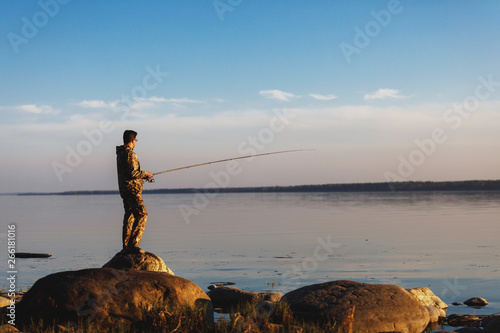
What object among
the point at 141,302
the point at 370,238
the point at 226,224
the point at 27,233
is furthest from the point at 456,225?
the point at 141,302

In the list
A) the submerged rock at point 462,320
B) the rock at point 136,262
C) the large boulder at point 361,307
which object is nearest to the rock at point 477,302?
the submerged rock at point 462,320

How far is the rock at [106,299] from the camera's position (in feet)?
30.6

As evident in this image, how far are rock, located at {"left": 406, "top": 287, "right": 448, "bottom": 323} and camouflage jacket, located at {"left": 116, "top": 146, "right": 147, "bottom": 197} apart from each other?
234 inches

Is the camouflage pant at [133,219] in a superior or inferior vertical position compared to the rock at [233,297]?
superior

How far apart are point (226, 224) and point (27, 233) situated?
11387 mm

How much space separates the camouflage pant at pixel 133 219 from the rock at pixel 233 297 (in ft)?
8.57

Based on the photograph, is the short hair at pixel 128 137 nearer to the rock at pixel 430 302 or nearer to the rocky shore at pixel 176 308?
the rocky shore at pixel 176 308

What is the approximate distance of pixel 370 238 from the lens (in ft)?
91.6

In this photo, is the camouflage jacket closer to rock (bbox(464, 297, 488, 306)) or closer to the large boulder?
the large boulder

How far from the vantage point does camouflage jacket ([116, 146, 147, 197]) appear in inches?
467

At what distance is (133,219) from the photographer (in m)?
12.3

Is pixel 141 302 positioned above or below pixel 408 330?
above

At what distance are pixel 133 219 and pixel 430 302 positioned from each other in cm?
641

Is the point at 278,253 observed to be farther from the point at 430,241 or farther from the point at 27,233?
the point at 27,233
